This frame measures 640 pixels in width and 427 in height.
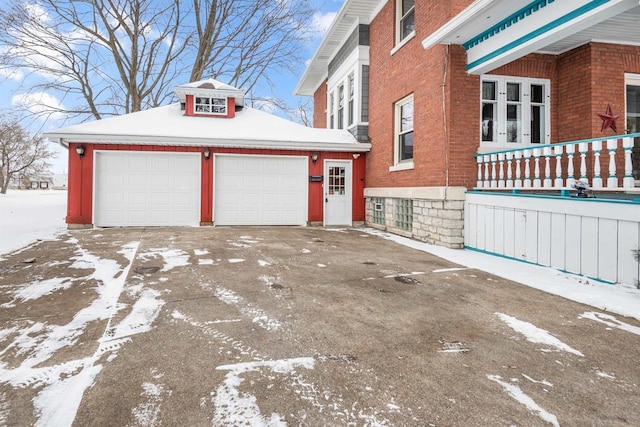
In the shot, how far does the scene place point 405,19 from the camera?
9.18 m

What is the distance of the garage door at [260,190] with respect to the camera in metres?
10.9

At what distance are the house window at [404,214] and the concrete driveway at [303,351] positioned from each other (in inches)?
156

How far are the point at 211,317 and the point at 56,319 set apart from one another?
1404 millimetres

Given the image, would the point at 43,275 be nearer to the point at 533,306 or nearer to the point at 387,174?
the point at 533,306

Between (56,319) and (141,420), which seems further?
(56,319)

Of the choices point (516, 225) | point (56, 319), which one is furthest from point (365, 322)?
point (516, 225)

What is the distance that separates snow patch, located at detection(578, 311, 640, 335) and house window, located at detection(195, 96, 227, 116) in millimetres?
11683

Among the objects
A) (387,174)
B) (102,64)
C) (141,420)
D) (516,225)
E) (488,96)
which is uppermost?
(102,64)

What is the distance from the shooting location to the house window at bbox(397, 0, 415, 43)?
8.88 m

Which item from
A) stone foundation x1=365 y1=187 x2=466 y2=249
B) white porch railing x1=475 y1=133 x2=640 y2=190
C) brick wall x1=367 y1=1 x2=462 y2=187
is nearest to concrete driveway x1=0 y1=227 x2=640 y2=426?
white porch railing x1=475 y1=133 x2=640 y2=190

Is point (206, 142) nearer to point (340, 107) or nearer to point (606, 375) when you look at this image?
point (340, 107)

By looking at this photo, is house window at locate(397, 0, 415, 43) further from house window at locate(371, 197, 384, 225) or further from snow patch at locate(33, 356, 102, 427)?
snow patch at locate(33, 356, 102, 427)

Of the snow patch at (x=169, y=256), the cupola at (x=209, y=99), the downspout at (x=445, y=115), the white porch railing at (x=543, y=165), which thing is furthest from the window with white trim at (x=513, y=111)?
the cupola at (x=209, y=99)

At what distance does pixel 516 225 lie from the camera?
603 centimetres
